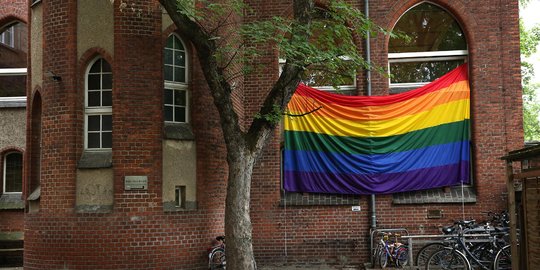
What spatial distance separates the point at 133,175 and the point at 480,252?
7.12 metres

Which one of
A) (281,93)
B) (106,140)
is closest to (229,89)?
(281,93)

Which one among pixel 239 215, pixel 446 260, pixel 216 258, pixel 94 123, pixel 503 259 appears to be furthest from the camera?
pixel 216 258

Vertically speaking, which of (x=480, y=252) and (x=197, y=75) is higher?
(x=197, y=75)

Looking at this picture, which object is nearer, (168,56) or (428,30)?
(168,56)

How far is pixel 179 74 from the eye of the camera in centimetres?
1199

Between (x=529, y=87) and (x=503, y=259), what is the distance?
131 ft

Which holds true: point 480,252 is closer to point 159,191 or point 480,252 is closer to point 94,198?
point 159,191

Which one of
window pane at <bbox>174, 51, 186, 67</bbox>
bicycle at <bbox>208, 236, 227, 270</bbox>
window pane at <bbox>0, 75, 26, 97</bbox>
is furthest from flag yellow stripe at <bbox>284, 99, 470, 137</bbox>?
window pane at <bbox>0, 75, 26, 97</bbox>

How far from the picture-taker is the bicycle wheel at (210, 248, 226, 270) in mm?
11414

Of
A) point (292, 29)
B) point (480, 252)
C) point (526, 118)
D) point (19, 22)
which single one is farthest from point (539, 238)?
point (526, 118)

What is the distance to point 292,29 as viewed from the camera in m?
9.57

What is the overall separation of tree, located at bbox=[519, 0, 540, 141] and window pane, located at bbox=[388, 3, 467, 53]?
18.5 meters

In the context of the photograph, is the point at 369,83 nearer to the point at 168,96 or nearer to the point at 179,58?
the point at 179,58

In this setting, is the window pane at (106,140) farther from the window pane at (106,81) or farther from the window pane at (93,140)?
the window pane at (106,81)
